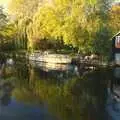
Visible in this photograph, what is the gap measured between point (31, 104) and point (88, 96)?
546 cm

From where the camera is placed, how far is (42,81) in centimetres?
4262

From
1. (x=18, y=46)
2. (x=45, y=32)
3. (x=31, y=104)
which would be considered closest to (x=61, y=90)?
(x=31, y=104)

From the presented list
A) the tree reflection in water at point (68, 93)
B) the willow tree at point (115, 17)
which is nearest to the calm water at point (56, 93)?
the tree reflection in water at point (68, 93)

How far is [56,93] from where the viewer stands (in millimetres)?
34938

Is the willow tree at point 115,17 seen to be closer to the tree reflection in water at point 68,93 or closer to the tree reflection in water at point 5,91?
the tree reflection in water at point 68,93

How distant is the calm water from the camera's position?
1056 inches

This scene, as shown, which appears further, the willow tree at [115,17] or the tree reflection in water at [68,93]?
the willow tree at [115,17]

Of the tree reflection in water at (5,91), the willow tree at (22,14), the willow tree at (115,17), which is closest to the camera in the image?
the tree reflection in water at (5,91)

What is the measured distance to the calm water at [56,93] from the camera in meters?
26.8

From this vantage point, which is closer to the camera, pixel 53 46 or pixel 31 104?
pixel 31 104

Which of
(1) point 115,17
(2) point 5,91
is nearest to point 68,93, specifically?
(2) point 5,91

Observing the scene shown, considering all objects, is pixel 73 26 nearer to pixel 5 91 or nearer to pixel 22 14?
pixel 22 14

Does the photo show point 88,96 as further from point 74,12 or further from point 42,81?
point 74,12

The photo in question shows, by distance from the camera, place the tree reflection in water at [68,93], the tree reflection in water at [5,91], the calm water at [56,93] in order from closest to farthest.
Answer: the calm water at [56,93]
the tree reflection in water at [68,93]
the tree reflection in water at [5,91]
